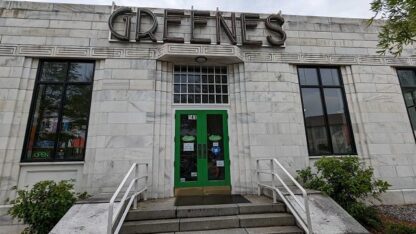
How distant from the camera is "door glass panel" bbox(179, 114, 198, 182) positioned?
6555mm

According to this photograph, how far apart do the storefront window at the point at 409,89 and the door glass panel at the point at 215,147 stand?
22.2 feet

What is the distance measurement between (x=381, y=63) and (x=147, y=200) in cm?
931

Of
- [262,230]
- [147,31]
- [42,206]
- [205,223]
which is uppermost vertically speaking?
[147,31]

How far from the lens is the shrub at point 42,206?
4422 mm

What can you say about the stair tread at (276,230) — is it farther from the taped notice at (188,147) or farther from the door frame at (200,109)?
the taped notice at (188,147)

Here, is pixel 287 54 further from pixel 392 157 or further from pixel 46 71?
pixel 46 71

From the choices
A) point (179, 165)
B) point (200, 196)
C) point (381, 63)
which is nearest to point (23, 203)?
point (179, 165)

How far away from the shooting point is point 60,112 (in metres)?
6.48

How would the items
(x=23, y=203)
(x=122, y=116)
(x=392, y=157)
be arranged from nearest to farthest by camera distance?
1. (x=23, y=203)
2. (x=122, y=116)
3. (x=392, y=157)

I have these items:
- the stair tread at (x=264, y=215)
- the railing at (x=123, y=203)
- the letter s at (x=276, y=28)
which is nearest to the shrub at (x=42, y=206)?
the railing at (x=123, y=203)

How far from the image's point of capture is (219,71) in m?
7.55

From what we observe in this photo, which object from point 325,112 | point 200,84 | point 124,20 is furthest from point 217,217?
point 124,20

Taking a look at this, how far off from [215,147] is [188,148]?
0.85m

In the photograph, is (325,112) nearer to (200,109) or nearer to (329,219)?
(329,219)
